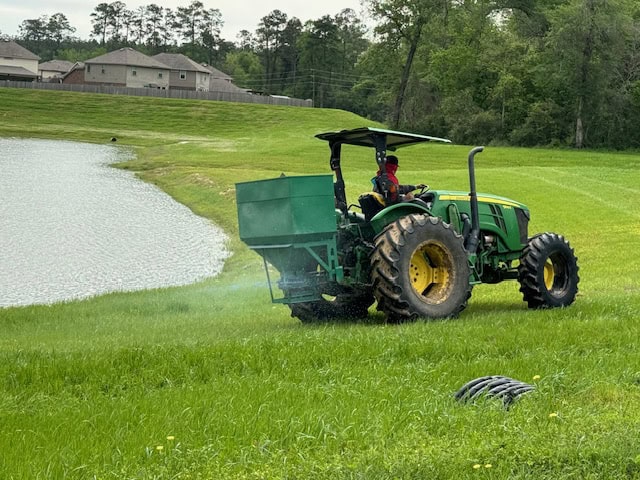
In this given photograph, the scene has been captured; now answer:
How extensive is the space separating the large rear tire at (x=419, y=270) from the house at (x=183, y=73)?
10466cm

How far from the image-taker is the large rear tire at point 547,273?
39.8ft

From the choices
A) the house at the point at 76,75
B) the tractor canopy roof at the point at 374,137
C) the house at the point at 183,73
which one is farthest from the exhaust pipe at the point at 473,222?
the house at the point at 76,75

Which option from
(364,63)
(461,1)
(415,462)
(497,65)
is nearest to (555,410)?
(415,462)

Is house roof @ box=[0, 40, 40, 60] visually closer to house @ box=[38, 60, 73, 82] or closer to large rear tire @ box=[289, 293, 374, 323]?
house @ box=[38, 60, 73, 82]

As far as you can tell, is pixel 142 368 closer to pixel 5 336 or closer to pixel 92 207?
pixel 5 336

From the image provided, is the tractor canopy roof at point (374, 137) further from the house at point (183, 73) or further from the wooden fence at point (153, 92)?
the house at point (183, 73)

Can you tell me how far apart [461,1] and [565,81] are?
27635 mm

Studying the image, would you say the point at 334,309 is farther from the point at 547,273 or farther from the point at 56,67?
the point at 56,67

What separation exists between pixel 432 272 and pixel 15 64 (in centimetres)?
A: 11331

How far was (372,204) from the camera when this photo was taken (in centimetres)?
1133

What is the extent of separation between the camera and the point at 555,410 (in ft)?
20.2

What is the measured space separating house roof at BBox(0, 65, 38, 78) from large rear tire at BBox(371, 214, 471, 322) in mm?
109519

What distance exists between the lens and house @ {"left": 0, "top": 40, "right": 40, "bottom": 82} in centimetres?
11144

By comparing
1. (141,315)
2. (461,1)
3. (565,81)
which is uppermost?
(461,1)
